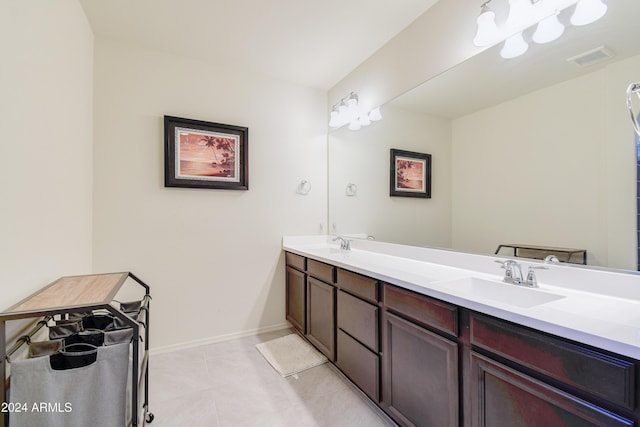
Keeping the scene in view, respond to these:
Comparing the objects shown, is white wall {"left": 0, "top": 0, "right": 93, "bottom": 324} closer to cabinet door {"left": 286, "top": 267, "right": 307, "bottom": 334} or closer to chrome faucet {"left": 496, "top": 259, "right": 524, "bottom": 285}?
cabinet door {"left": 286, "top": 267, "right": 307, "bottom": 334}

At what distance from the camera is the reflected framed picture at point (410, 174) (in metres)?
2.10

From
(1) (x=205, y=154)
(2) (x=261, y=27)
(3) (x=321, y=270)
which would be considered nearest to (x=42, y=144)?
(1) (x=205, y=154)

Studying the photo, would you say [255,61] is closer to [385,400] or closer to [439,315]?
[439,315]

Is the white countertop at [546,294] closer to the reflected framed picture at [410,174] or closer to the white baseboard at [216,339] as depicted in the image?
the reflected framed picture at [410,174]

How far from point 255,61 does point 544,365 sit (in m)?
2.83

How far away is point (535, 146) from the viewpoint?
1.42 meters

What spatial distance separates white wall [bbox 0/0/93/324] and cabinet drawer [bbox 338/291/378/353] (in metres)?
1.60

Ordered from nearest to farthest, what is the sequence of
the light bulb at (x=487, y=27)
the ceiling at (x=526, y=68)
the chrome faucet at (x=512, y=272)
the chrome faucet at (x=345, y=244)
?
the ceiling at (x=526, y=68) → the chrome faucet at (x=512, y=272) → the light bulb at (x=487, y=27) → the chrome faucet at (x=345, y=244)

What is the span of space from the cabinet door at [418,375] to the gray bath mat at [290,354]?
0.81 metres

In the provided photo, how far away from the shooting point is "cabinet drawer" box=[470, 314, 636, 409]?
0.73 m

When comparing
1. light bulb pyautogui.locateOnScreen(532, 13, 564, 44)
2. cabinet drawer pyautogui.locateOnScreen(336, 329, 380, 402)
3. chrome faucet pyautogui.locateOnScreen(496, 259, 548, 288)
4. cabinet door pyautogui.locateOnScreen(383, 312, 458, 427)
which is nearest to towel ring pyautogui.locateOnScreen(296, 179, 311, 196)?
cabinet drawer pyautogui.locateOnScreen(336, 329, 380, 402)

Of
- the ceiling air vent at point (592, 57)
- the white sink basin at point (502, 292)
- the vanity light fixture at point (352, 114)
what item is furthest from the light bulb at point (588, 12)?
the vanity light fixture at point (352, 114)

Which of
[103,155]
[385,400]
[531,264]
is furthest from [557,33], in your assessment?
[103,155]

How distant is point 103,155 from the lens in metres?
2.22
